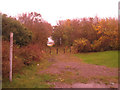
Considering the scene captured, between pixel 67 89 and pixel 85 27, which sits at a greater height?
pixel 85 27

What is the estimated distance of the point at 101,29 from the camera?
65.2 ft

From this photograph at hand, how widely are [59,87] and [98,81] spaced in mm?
1798

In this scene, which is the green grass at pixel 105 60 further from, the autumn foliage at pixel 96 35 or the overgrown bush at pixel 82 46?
the overgrown bush at pixel 82 46

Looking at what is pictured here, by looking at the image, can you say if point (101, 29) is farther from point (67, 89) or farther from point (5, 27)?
point (67, 89)

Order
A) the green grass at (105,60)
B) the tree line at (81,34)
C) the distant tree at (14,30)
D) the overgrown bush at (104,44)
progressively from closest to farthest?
1. the green grass at (105,60)
2. the distant tree at (14,30)
3. the tree line at (81,34)
4. the overgrown bush at (104,44)

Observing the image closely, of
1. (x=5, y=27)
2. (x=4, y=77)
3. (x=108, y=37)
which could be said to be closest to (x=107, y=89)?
(x=4, y=77)

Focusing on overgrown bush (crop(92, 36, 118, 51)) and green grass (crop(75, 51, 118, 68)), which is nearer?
green grass (crop(75, 51, 118, 68))

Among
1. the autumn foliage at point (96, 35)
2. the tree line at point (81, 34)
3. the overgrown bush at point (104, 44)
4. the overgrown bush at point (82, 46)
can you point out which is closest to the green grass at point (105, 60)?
the tree line at point (81, 34)

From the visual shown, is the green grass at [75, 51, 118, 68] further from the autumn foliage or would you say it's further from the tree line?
the autumn foliage

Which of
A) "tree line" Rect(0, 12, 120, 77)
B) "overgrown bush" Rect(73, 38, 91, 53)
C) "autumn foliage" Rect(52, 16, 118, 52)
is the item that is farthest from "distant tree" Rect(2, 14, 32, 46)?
"autumn foliage" Rect(52, 16, 118, 52)

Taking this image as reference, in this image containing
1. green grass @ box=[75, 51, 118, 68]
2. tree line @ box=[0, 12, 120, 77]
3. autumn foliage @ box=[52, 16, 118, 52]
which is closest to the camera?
green grass @ box=[75, 51, 118, 68]

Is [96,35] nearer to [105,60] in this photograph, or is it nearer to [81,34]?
[81,34]

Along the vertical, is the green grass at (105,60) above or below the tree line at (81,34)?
below

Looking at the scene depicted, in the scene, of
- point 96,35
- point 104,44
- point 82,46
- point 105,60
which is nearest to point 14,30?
point 105,60
